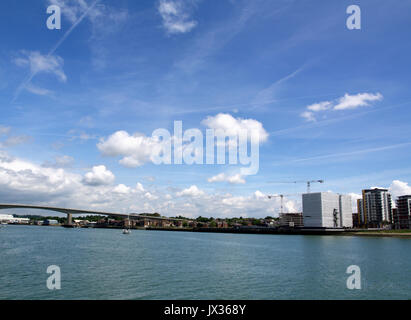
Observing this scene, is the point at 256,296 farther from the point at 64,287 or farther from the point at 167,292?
the point at 64,287

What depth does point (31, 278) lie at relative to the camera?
33500 mm

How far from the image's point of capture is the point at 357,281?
35344 millimetres

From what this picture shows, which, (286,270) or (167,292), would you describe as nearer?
(167,292)

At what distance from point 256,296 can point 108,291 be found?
13247 mm
